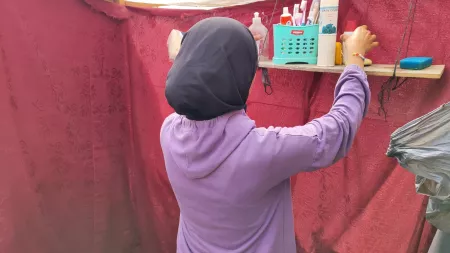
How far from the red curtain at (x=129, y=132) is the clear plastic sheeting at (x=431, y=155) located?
0.27 meters

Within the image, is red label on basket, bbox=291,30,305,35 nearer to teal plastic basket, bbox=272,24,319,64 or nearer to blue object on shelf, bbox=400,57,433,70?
teal plastic basket, bbox=272,24,319,64

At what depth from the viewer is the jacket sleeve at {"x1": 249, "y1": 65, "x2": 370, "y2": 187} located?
30.0 inches

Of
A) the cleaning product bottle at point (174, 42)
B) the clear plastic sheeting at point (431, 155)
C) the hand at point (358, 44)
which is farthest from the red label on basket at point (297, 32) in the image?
the cleaning product bottle at point (174, 42)

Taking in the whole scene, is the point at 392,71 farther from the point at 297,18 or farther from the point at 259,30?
the point at 259,30

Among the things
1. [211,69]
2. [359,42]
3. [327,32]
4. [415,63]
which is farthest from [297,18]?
[211,69]

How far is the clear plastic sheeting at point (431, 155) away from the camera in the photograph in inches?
32.2

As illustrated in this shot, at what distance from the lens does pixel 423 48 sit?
1.07 m

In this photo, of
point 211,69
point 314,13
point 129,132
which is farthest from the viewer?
point 129,132

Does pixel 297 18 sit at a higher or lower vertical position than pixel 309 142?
higher

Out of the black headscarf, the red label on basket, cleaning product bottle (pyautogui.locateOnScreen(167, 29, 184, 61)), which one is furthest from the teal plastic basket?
cleaning product bottle (pyautogui.locateOnScreen(167, 29, 184, 61))

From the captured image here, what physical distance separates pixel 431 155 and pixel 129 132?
1.52 metres

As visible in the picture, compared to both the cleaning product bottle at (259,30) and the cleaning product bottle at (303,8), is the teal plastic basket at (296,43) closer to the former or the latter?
the cleaning product bottle at (303,8)

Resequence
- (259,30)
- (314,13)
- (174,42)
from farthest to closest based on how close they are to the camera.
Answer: (174,42), (259,30), (314,13)

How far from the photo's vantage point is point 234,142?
2.61 feet
